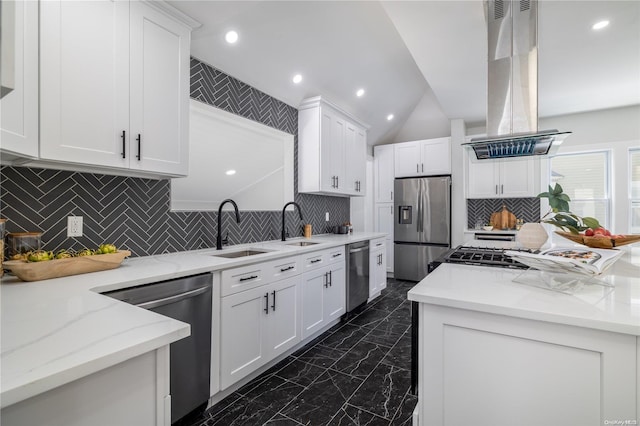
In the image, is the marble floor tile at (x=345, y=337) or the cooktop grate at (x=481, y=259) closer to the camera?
the cooktop grate at (x=481, y=259)

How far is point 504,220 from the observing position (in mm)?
4676

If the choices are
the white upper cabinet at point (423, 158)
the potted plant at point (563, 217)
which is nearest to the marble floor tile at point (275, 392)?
the potted plant at point (563, 217)

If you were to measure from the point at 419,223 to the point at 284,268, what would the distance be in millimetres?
3275

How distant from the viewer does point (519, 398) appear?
1022mm

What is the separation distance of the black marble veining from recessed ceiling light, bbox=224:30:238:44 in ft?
9.11

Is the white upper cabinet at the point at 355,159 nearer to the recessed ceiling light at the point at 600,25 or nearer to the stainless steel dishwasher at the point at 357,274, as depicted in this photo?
the stainless steel dishwasher at the point at 357,274

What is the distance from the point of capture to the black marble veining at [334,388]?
1.81 meters

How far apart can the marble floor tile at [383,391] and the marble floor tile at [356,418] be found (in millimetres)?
42

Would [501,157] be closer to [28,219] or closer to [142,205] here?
[142,205]

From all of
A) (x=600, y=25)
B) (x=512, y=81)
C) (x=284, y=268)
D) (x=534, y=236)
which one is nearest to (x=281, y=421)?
(x=284, y=268)

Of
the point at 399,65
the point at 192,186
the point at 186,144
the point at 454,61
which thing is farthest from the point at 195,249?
the point at 399,65

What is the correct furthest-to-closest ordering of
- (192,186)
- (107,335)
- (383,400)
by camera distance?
1. (192,186)
2. (383,400)
3. (107,335)

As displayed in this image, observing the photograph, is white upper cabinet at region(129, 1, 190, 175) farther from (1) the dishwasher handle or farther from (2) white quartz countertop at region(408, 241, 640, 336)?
(2) white quartz countertop at region(408, 241, 640, 336)

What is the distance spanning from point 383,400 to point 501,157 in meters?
1.97
